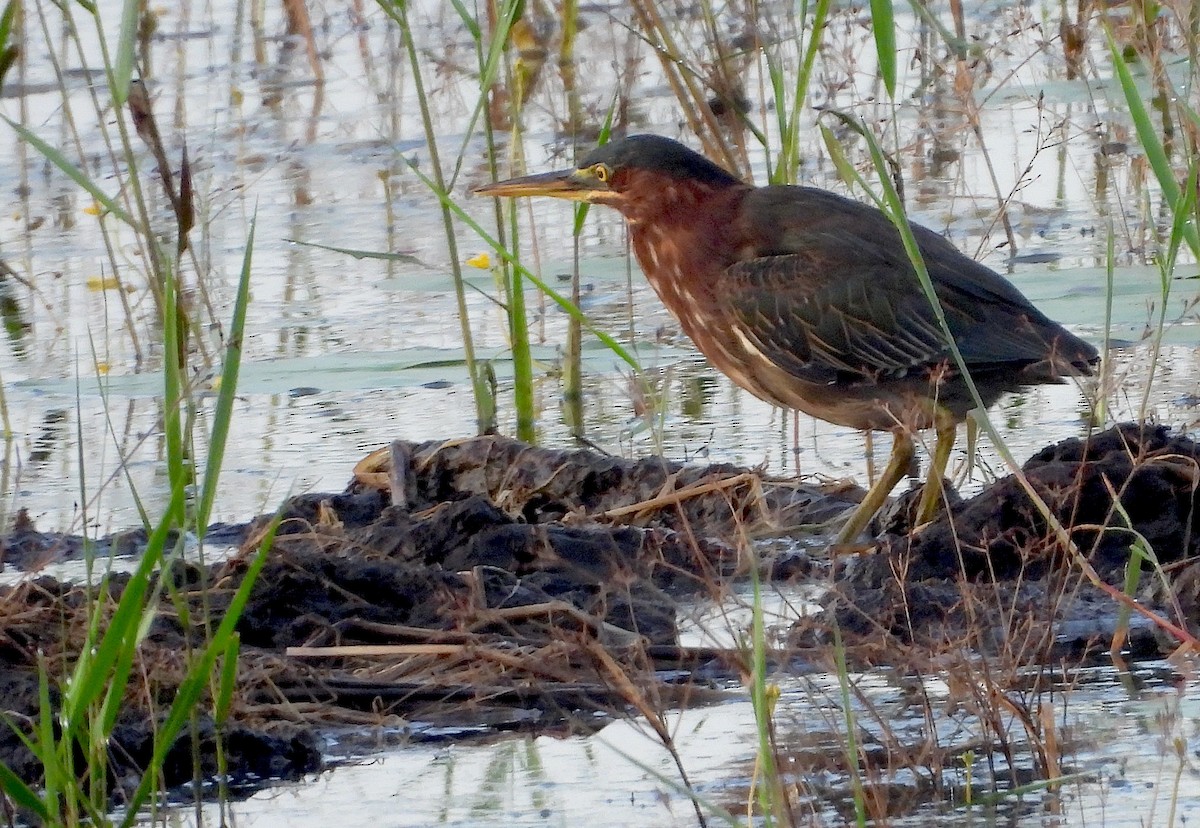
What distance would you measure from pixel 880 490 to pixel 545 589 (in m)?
1.00

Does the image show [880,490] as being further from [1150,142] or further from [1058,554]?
[1150,142]

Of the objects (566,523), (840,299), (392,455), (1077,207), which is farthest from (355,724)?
(1077,207)

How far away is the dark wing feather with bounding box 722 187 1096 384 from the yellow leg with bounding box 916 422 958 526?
205 millimetres

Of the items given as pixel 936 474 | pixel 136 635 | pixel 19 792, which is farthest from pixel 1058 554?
pixel 19 792

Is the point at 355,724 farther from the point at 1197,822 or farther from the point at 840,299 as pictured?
the point at 840,299

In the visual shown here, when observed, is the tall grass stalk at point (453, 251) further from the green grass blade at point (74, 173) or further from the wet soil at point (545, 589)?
the green grass blade at point (74, 173)

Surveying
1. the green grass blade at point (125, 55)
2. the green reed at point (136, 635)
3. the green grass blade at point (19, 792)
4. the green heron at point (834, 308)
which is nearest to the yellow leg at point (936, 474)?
the green heron at point (834, 308)

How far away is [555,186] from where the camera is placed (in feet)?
19.2

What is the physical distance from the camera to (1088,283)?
6426mm

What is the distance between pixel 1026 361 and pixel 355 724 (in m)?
2.33

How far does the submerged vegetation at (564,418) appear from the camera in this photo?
123 inches

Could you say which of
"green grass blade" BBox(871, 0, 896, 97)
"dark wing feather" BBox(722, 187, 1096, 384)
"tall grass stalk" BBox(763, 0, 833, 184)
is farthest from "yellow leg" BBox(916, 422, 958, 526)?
"green grass blade" BBox(871, 0, 896, 97)

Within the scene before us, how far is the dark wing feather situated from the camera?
5.46 m

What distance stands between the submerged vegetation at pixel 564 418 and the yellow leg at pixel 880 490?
97mm
